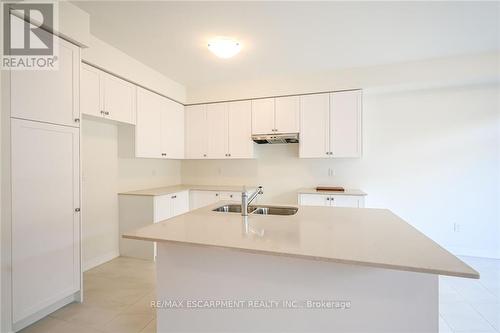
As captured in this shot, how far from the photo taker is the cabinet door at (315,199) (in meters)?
3.45

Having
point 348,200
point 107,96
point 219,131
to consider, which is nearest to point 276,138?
point 219,131

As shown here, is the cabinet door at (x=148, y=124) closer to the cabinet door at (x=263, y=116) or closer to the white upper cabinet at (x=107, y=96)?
the white upper cabinet at (x=107, y=96)

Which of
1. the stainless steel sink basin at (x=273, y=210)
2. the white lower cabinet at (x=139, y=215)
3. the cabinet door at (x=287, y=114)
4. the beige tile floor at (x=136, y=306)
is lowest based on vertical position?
the beige tile floor at (x=136, y=306)

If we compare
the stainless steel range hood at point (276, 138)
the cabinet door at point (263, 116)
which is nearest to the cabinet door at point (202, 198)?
the stainless steel range hood at point (276, 138)

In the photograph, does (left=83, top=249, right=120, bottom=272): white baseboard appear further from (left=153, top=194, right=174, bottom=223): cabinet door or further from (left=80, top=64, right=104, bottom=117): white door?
(left=80, top=64, right=104, bottom=117): white door

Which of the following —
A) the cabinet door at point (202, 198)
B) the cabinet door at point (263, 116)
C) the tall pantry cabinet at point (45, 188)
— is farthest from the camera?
the cabinet door at point (202, 198)

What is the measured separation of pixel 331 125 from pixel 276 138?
84 cm

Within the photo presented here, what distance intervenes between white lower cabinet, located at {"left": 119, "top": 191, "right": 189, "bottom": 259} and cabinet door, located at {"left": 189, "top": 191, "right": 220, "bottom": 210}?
0.59 m

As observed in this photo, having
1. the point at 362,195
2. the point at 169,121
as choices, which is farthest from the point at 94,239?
the point at 362,195

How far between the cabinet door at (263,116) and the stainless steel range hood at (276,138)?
92mm

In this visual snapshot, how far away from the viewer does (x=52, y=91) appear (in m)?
1.98

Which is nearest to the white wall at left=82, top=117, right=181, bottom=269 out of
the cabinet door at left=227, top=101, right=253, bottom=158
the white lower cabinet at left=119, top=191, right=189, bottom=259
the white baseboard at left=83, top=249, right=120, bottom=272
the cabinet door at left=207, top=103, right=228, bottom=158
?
the white baseboard at left=83, top=249, right=120, bottom=272

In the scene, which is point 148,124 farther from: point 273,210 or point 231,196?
point 273,210

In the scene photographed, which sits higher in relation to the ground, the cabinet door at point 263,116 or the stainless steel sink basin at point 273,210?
the cabinet door at point 263,116
